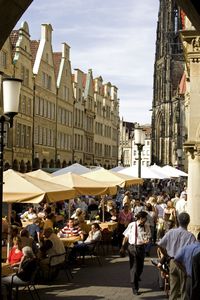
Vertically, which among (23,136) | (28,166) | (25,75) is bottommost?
(28,166)

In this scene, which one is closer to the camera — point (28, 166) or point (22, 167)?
point (22, 167)

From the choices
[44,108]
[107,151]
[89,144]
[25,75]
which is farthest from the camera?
[107,151]

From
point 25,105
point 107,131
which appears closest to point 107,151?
point 107,131

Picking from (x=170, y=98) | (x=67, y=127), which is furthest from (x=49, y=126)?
(x=170, y=98)

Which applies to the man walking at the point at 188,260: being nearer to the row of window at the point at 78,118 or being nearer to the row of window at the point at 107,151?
the row of window at the point at 78,118

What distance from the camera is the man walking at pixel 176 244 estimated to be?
834 centimetres

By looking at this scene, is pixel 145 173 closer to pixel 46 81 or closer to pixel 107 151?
pixel 46 81

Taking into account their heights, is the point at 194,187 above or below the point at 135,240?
above

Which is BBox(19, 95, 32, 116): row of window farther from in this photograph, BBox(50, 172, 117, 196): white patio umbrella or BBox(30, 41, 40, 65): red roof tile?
BBox(50, 172, 117, 196): white patio umbrella

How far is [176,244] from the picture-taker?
8.42m

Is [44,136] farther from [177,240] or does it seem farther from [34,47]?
[177,240]

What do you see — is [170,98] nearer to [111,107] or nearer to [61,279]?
[111,107]

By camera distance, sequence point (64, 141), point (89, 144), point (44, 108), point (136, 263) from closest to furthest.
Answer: point (136, 263)
point (44, 108)
point (64, 141)
point (89, 144)

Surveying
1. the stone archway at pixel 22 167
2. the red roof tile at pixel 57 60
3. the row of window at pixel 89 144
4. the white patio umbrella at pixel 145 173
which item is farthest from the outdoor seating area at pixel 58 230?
the row of window at pixel 89 144
